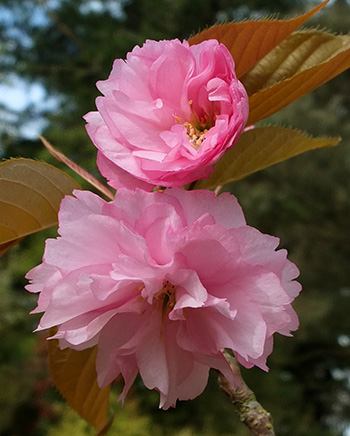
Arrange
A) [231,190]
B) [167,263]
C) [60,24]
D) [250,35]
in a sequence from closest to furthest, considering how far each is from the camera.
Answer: [167,263] < [250,35] < [231,190] < [60,24]

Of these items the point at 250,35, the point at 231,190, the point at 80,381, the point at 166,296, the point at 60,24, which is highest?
the point at 250,35

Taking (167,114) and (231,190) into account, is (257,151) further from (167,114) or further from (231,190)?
(231,190)

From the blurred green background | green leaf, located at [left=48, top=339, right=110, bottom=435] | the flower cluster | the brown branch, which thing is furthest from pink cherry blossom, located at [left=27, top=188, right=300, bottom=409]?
the brown branch

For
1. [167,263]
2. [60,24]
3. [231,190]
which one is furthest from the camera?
[60,24]

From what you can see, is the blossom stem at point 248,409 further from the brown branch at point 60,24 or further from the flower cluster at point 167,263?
the brown branch at point 60,24

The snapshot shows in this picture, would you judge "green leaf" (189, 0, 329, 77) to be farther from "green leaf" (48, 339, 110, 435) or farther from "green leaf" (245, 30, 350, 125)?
"green leaf" (48, 339, 110, 435)

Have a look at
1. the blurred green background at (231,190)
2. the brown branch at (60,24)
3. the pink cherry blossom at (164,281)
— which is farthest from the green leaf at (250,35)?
the brown branch at (60,24)

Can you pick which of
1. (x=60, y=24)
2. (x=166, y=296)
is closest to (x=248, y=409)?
(x=166, y=296)

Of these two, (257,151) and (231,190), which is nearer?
(257,151)

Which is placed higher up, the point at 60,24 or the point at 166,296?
the point at 166,296
